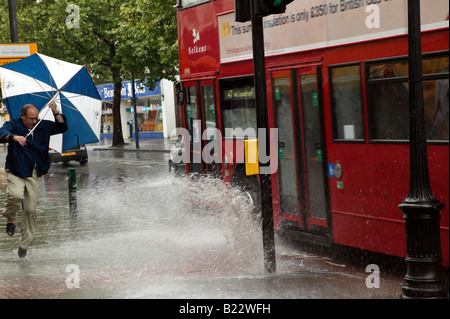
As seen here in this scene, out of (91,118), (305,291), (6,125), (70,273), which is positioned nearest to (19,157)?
(6,125)

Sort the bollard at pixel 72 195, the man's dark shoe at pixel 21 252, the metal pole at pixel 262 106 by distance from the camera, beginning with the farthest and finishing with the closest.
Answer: the bollard at pixel 72 195 < the man's dark shoe at pixel 21 252 < the metal pole at pixel 262 106

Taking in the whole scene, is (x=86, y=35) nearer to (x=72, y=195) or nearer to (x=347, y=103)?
(x=72, y=195)

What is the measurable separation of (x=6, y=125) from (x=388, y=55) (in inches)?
190

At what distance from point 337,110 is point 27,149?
3964 millimetres

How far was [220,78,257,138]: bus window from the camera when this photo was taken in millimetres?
9477

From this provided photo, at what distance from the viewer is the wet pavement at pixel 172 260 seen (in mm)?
6613

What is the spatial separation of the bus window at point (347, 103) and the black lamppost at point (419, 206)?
6.00 ft

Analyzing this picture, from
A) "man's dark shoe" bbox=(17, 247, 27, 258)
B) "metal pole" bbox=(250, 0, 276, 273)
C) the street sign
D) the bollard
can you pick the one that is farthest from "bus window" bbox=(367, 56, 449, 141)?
the street sign

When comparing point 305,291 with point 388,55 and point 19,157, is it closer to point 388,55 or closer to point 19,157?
point 388,55

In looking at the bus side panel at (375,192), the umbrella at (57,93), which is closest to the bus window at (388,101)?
the bus side panel at (375,192)

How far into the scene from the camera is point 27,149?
28.7 feet

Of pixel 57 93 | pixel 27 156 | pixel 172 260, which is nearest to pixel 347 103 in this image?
pixel 172 260

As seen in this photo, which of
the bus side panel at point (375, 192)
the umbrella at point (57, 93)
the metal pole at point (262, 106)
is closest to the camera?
the bus side panel at point (375, 192)
